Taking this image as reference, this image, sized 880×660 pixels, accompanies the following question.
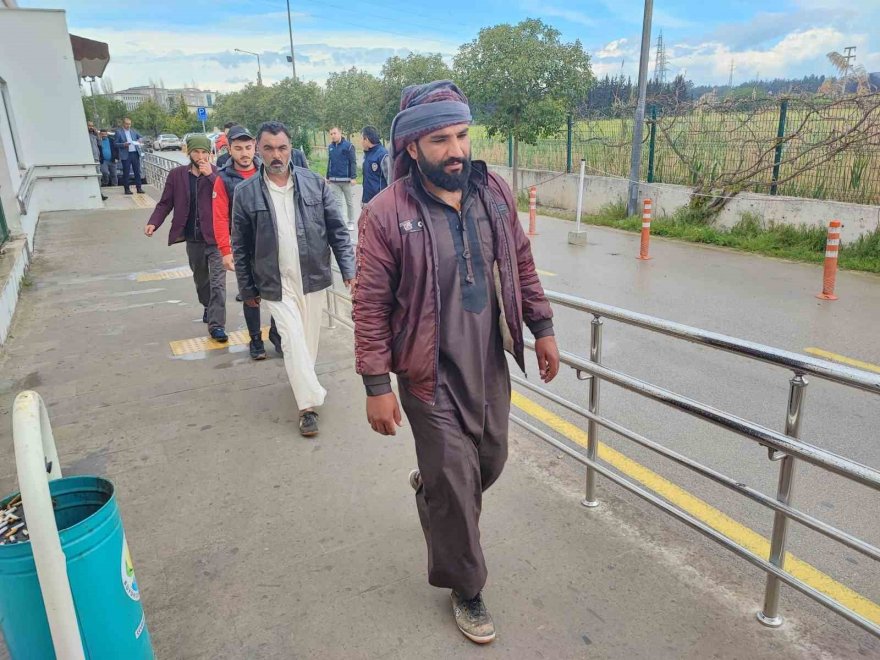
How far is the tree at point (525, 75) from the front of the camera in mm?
15453

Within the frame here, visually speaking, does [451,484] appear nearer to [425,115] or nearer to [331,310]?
[425,115]

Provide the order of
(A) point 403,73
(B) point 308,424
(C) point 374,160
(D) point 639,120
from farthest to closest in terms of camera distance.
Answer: (A) point 403,73, (D) point 639,120, (C) point 374,160, (B) point 308,424

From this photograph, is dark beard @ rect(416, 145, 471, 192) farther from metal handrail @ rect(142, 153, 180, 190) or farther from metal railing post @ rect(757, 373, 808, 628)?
metal handrail @ rect(142, 153, 180, 190)

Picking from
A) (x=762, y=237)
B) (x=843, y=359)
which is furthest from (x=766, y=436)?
(x=762, y=237)

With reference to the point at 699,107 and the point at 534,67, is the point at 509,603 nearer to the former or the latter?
the point at 699,107

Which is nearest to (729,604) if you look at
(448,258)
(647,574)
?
(647,574)

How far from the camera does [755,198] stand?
11.7 meters

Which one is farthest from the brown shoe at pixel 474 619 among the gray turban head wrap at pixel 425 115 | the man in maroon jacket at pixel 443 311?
the gray turban head wrap at pixel 425 115

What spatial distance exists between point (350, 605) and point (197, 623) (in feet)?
1.94

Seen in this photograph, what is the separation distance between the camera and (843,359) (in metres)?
5.67

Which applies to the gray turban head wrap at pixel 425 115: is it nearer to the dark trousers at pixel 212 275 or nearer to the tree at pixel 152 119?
the dark trousers at pixel 212 275

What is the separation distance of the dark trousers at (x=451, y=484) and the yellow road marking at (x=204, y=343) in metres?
4.03

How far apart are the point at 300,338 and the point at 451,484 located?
2.24m

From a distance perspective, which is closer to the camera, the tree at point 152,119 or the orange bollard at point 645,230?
the orange bollard at point 645,230
